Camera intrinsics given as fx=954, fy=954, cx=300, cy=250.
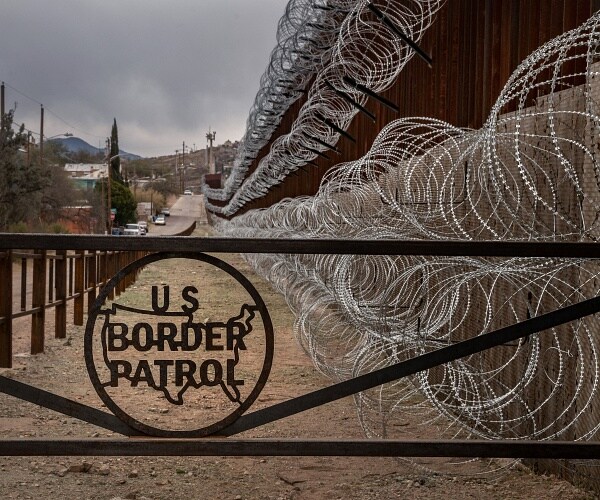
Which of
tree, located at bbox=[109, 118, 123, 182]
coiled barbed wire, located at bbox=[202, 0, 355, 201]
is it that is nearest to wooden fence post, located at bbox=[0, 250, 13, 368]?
coiled barbed wire, located at bbox=[202, 0, 355, 201]

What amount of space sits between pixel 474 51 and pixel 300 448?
18.5 feet

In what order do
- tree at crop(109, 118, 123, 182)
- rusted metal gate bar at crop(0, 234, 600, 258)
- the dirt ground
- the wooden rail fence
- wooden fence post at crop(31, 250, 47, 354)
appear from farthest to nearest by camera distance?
tree at crop(109, 118, 123, 182) < wooden fence post at crop(31, 250, 47, 354) < the wooden rail fence < the dirt ground < rusted metal gate bar at crop(0, 234, 600, 258)

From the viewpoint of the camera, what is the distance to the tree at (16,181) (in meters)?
38.4

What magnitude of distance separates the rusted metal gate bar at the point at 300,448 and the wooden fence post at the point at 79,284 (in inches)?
385

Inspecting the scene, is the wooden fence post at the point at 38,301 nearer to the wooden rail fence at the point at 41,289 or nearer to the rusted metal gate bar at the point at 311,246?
the wooden rail fence at the point at 41,289

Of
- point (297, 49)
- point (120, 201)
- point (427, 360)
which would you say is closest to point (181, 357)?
point (297, 49)

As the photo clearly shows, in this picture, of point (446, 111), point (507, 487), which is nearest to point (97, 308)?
point (507, 487)

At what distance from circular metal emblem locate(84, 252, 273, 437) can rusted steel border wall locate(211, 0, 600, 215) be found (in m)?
2.53

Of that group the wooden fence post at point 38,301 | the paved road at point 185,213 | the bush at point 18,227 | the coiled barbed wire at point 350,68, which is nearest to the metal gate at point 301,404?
the coiled barbed wire at point 350,68

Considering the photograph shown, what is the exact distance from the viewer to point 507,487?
534 centimetres

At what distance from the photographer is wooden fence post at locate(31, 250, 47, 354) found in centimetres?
995

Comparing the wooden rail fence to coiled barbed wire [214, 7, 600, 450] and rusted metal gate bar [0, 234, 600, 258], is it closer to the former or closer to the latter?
coiled barbed wire [214, 7, 600, 450]

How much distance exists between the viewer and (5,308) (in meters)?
8.52

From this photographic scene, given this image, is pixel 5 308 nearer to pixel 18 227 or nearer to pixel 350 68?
pixel 350 68
